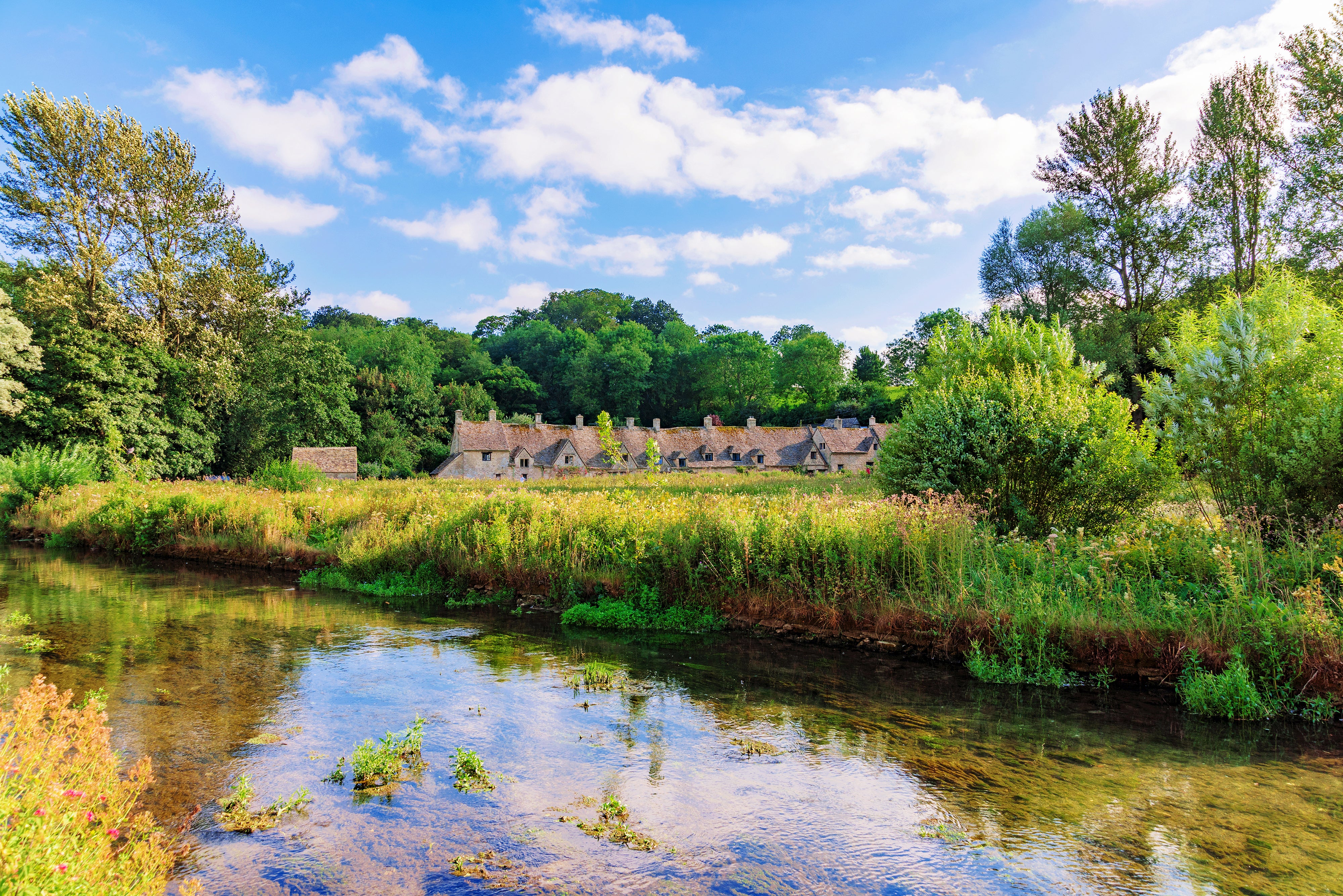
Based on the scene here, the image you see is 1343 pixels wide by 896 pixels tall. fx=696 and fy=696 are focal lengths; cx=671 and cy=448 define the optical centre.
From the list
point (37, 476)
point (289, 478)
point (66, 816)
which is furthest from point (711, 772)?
point (37, 476)

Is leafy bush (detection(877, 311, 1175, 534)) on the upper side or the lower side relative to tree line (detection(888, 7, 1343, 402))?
lower

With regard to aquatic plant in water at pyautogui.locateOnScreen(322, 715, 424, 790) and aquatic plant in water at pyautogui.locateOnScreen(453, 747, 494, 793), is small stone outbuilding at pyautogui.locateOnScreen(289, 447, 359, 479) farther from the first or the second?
aquatic plant in water at pyautogui.locateOnScreen(453, 747, 494, 793)

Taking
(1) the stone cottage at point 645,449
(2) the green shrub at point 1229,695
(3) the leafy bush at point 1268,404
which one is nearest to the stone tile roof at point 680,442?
(1) the stone cottage at point 645,449

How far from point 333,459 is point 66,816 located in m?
55.1

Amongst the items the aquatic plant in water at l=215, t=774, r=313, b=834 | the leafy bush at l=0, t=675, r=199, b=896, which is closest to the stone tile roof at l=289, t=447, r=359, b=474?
the aquatic plant in water at l=215, t=774, r=313, b=834

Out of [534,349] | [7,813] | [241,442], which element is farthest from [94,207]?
[534,349]

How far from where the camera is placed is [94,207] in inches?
1469

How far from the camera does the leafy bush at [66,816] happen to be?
2.85 m

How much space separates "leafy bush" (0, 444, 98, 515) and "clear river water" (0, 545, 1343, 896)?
2101cm

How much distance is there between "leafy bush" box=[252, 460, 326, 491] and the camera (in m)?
24.0

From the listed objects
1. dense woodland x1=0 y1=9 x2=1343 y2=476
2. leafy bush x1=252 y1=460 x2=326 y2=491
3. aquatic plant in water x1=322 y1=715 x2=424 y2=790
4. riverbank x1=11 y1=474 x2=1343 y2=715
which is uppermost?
dense woodland x1=0 y1=9 x2=1343 y2=476

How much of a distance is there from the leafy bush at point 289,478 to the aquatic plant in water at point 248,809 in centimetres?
1935

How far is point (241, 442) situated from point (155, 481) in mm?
22576

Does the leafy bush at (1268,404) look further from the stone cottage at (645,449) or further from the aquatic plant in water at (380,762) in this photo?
the stone cottage at (645,449)
